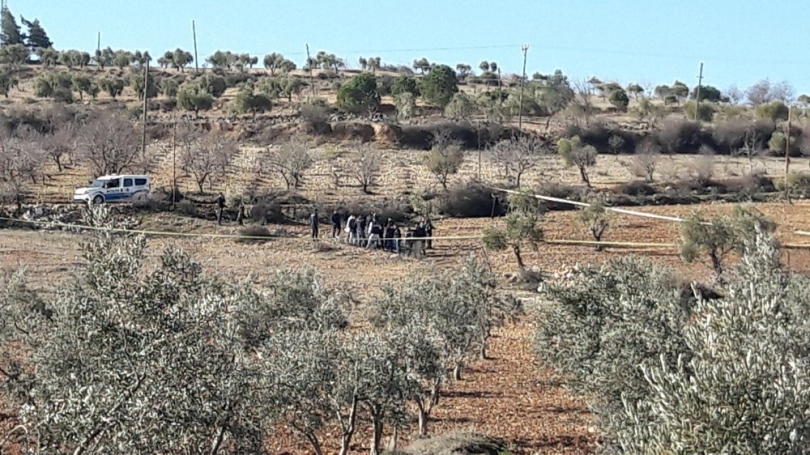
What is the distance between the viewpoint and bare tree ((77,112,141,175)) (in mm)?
45656

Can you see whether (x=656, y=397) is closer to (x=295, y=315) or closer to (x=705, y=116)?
(x=295, y=315)

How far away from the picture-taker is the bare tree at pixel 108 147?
45656 mm

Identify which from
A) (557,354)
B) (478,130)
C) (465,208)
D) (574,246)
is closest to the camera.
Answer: (557,354)

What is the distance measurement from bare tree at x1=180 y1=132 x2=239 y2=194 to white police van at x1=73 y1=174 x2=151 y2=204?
13.0 feet

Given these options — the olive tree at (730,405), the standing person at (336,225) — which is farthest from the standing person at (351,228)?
the olive tree at (730,405)

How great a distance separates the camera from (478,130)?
64.4 metres

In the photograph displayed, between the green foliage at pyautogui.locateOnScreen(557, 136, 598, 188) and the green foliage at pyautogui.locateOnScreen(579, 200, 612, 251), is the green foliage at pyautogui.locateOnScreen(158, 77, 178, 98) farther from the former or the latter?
the green foliage at pyautogui.locateOnScreen(579, 200, 612, 251)

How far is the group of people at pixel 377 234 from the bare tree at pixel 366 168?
8.77m

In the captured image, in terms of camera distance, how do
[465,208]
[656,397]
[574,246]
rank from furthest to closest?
[465,208], [574,246], [656,397]

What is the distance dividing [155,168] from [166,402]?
4433cm

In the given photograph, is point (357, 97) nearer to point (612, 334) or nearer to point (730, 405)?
point (612, 334)

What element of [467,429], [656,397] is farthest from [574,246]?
[656,397]

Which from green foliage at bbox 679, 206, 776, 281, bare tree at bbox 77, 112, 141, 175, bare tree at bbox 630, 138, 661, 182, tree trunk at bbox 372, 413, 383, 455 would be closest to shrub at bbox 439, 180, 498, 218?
bare tree at bbox 630, 138, 661, 182

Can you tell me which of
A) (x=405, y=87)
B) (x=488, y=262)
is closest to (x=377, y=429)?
(x=488, y=262)
